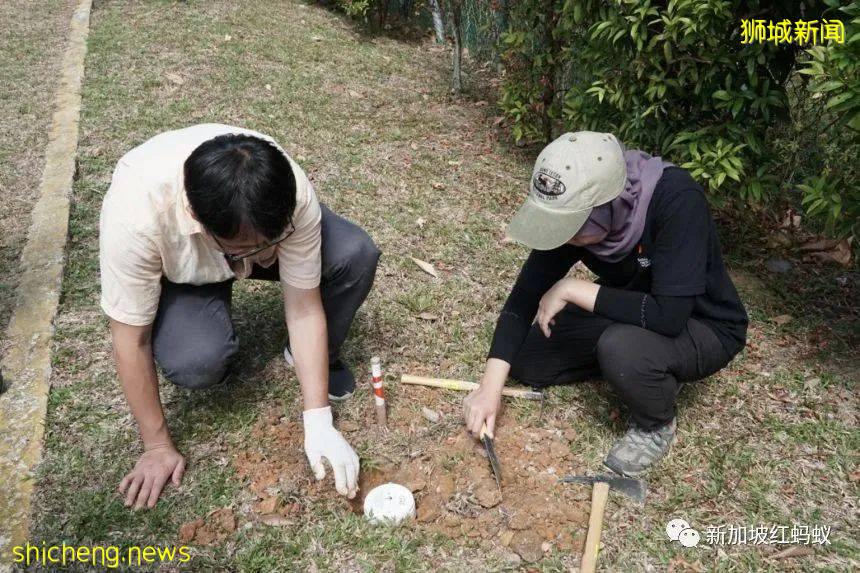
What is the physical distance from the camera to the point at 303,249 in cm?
228

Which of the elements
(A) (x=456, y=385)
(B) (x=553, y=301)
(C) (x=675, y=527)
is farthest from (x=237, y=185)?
(C) (x=675, y=527)

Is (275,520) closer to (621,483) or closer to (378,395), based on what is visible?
(378,395)

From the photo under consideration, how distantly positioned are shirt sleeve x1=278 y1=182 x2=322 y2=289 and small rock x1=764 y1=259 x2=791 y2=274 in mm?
2845

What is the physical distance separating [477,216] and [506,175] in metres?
0.78

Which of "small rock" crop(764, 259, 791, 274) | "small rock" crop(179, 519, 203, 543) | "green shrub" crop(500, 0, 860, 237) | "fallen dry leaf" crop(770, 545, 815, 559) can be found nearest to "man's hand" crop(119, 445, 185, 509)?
"small rock" crop(179, 519, 203, 543)

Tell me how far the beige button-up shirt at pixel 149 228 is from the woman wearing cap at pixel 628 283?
0.89m

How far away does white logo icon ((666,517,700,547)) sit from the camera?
2.26m

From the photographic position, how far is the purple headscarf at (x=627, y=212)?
2137 millimetres

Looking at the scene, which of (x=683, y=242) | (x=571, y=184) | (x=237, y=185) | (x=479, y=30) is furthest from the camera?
(x=479, y=30)

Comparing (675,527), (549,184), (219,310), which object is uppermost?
(549,184)

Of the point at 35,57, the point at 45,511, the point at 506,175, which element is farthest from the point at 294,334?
the point at 35,57

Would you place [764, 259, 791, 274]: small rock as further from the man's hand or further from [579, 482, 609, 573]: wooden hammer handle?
the man's hand

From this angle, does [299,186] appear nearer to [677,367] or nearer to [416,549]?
[416,549]

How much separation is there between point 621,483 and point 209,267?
1794 millimetres
